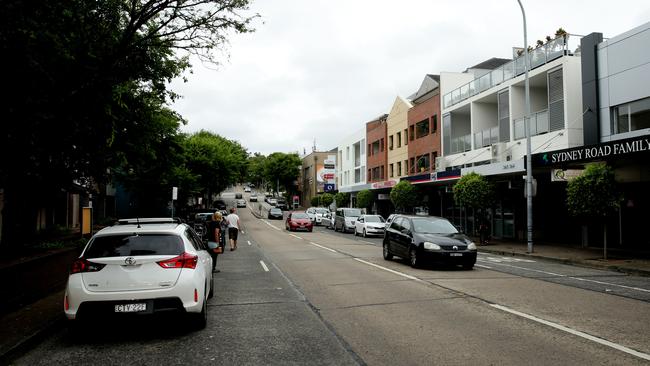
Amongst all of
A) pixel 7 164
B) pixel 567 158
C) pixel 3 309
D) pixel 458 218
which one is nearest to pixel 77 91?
pixel 7 164

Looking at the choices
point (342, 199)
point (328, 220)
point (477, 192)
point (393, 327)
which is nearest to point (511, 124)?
point (477, 192)

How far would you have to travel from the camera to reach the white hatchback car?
614 centimetres

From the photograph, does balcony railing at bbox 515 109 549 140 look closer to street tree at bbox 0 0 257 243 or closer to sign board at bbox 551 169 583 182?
sign board at bbox 551 169 583 182

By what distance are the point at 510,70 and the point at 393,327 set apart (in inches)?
933

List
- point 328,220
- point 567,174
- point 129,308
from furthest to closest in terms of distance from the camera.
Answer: point 328,220 → point 567,174 → point 129,308

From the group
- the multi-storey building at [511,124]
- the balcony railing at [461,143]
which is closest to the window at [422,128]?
the multi-storey building at [511,124]

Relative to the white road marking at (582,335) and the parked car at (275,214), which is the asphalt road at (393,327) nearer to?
the white road marking at (582,335)

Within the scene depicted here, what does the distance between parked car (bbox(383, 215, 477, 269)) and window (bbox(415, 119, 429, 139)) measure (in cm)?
2462

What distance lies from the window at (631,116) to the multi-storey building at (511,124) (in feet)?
5.87

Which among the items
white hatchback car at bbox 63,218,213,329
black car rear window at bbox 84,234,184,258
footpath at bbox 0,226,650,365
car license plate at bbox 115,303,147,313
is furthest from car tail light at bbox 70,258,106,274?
footpath at bbox 0,226,650,365

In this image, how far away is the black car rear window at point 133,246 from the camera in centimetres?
645

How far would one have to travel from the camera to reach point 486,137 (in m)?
29.5

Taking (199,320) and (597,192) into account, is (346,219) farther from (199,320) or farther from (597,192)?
(199,320)

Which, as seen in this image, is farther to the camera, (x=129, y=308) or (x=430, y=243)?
(x=430, y=243)
